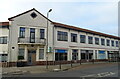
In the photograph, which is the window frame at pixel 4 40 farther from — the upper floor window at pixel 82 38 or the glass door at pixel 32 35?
the upper floor window at pixel 82 38

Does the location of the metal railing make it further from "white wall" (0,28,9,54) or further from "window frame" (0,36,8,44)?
"white wall" (0,28,9,54)

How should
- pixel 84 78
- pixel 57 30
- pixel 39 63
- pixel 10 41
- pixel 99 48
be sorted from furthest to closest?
pixel 99 48, pixel 57 30, pixel 39 63, pixel 10 41, pixel 84 78

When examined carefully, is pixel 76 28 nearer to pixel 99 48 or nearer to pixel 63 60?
pixel 63 60

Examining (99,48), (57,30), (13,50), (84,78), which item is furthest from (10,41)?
(99,48)

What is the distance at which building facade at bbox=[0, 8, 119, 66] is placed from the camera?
2467 centimetres

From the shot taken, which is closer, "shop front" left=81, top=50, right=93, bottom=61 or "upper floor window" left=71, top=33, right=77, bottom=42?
"upper floor window" left=71, top=33, right=77, bottom=42

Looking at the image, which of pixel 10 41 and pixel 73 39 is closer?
pixel 10 41

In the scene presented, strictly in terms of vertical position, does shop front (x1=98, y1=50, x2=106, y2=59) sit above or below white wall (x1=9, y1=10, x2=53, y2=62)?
below

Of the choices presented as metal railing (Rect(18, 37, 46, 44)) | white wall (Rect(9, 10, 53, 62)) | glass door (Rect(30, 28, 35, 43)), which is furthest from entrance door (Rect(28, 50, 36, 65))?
white wall (Rect(9, 10, 53, 62))

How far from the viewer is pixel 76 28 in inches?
1291

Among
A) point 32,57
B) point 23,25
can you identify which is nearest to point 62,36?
point 32,57

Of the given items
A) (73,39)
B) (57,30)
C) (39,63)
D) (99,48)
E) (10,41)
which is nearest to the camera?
(10,41)

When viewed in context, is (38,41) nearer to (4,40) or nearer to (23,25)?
(23,25)

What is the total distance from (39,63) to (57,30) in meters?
7.07
